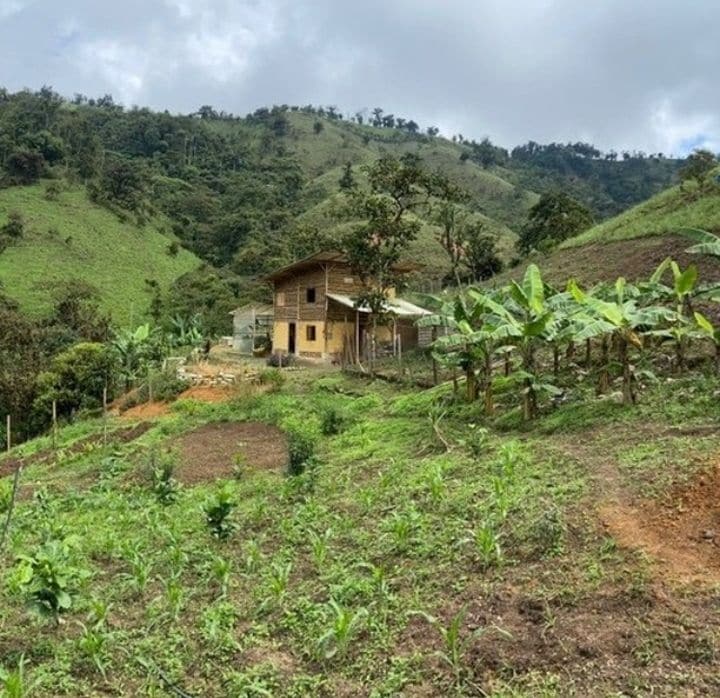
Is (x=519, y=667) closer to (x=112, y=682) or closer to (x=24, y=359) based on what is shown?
(x=112, y=682)

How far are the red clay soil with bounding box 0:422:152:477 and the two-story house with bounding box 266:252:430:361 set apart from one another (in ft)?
39.0

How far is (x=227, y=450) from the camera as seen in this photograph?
14.8 m

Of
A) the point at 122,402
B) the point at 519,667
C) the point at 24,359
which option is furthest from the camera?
the point at 24,359

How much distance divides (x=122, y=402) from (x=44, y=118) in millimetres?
60363

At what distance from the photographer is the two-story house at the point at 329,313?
30312 mm

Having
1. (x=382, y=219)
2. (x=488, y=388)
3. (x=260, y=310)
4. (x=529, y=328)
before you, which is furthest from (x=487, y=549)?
(x=260, y=310)

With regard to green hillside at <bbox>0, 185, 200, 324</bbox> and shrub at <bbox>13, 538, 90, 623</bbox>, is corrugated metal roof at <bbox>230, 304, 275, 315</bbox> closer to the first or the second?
green hillside at <bbox>0, 185, 200, 324</bbox>

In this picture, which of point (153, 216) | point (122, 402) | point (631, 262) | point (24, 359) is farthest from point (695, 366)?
point (153, 216)

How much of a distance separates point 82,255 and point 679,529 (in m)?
54.0

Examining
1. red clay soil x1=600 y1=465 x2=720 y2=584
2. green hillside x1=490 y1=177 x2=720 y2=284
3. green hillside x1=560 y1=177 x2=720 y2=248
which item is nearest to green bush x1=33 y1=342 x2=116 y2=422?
green hillside x1=490 y1=177 x2=720 y2=284

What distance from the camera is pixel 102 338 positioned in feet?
123

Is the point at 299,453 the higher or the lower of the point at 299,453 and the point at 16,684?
the higher

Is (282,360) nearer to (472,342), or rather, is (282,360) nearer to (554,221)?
(472,342)

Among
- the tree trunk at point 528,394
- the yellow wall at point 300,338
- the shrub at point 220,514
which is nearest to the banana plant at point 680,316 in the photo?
the tree trunk at point 528,394
